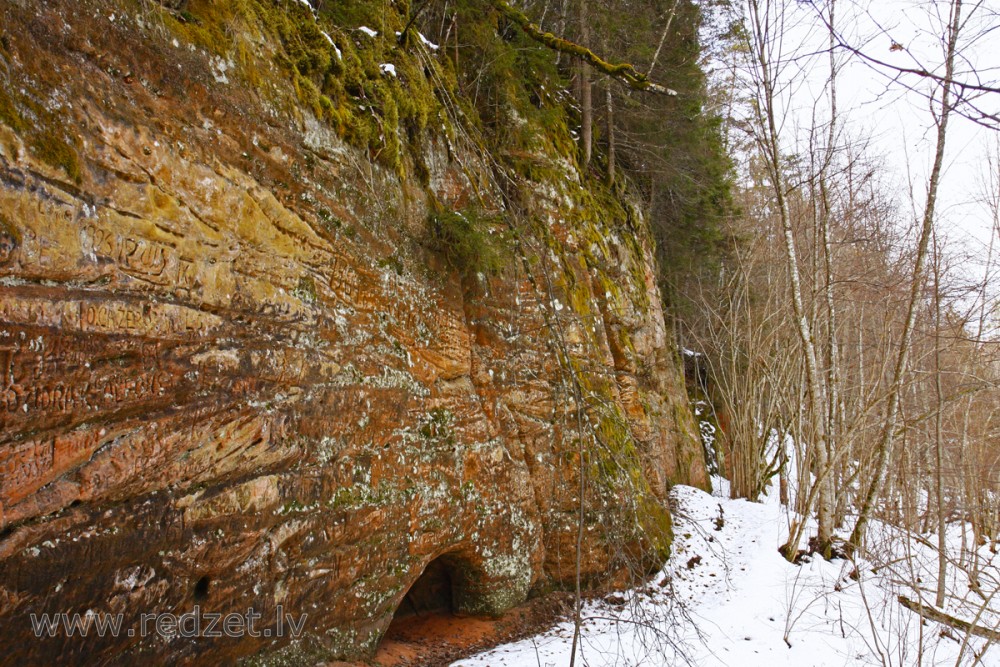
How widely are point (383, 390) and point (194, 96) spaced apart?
286 centimetres

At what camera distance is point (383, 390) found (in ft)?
18.1

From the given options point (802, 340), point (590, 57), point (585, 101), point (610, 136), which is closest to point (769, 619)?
point (802, 340)

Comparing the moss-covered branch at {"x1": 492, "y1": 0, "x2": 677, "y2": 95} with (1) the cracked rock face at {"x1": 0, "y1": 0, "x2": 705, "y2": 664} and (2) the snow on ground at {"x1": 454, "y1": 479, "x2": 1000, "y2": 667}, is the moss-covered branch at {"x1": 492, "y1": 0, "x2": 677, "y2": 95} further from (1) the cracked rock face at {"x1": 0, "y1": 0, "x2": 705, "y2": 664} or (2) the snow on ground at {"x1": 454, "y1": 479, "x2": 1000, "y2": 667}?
(2) the snow on ground at {"x1": 454, "y1": 479, "x2": 1000, "y2": 667}

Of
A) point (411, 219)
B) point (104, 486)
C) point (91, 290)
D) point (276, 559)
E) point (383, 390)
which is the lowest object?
point (276, 559)

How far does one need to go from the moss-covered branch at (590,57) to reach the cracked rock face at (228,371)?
1792 millimetres

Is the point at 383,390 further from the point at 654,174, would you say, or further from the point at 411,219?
the point at 654,174

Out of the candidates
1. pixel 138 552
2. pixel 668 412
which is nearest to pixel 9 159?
pixel 138 552

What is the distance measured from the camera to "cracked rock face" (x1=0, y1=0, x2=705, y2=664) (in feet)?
10.5

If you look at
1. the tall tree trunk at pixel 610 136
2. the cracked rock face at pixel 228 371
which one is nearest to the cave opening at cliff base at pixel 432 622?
the cracked rock face at pixel 228 371

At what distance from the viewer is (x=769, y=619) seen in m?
7.21

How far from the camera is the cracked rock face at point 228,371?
3.19m

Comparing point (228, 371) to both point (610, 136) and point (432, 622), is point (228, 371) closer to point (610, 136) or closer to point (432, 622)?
point (432, 622)

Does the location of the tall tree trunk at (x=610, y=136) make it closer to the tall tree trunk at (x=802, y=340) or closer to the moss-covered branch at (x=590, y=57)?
the tall tree trunk at (x=802, y=340)

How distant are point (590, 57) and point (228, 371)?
447 cm
